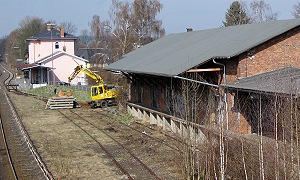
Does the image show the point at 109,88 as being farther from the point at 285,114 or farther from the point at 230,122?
the point at 285,114

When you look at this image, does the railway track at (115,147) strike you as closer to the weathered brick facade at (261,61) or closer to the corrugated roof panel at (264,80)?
the weathered brick facade at (261,61)

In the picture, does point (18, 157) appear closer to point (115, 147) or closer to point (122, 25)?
point (115, 147)

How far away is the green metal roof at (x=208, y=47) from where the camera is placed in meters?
18.1

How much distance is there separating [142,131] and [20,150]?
250 inches

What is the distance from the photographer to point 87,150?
17859 mm

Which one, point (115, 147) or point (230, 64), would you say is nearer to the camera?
point (115, 147)

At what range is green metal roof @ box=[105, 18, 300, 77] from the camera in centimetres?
1812

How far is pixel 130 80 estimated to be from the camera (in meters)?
31.4

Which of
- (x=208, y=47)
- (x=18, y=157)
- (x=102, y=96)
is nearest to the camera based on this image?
(x=18, y=157)

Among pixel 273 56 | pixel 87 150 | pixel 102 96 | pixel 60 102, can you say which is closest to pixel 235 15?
pixel 102 96

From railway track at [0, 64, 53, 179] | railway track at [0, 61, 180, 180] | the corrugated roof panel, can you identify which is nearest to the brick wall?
the corrugated roof panel

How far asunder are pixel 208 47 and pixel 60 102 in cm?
1621

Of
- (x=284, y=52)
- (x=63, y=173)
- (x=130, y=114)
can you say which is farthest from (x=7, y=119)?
(x=284, y=52)

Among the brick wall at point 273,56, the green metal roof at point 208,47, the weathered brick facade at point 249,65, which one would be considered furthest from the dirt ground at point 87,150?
the brick wall at point 273,56
